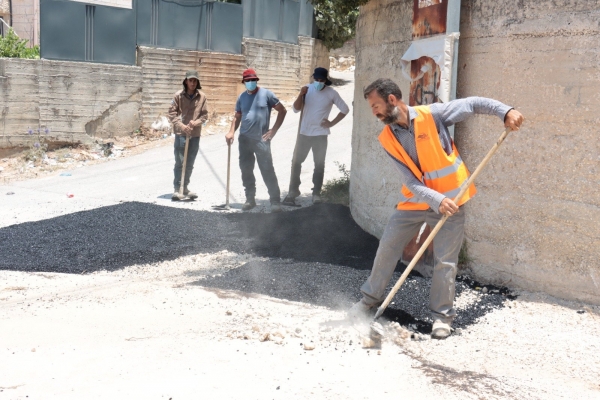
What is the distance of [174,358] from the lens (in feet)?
13.3

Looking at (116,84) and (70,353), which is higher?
(116,84)

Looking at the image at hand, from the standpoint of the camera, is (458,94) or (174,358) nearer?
(174,358)

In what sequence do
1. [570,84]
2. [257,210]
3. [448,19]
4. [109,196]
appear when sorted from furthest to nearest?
[109,196] < [257,210] < [448,19] < [570,84]

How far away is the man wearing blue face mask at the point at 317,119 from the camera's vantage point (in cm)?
914

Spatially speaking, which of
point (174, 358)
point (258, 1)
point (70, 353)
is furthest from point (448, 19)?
point (258, 1)

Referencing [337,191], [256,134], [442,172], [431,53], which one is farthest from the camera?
[337,191]

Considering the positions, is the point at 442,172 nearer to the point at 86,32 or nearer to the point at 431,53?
the point at 431,53

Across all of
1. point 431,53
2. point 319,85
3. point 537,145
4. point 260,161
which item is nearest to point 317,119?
point 319,85

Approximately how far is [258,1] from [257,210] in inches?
381

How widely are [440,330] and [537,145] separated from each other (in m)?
1.66

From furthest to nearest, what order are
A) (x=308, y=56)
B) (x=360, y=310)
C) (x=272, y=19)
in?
(x=308, y=56)
(x=272, y=19)
(x=360, y=310)

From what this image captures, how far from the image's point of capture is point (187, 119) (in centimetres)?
989

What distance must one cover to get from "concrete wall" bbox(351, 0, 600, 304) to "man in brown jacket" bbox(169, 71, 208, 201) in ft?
16.8

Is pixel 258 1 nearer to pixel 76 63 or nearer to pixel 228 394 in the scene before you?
pixel 76 63
